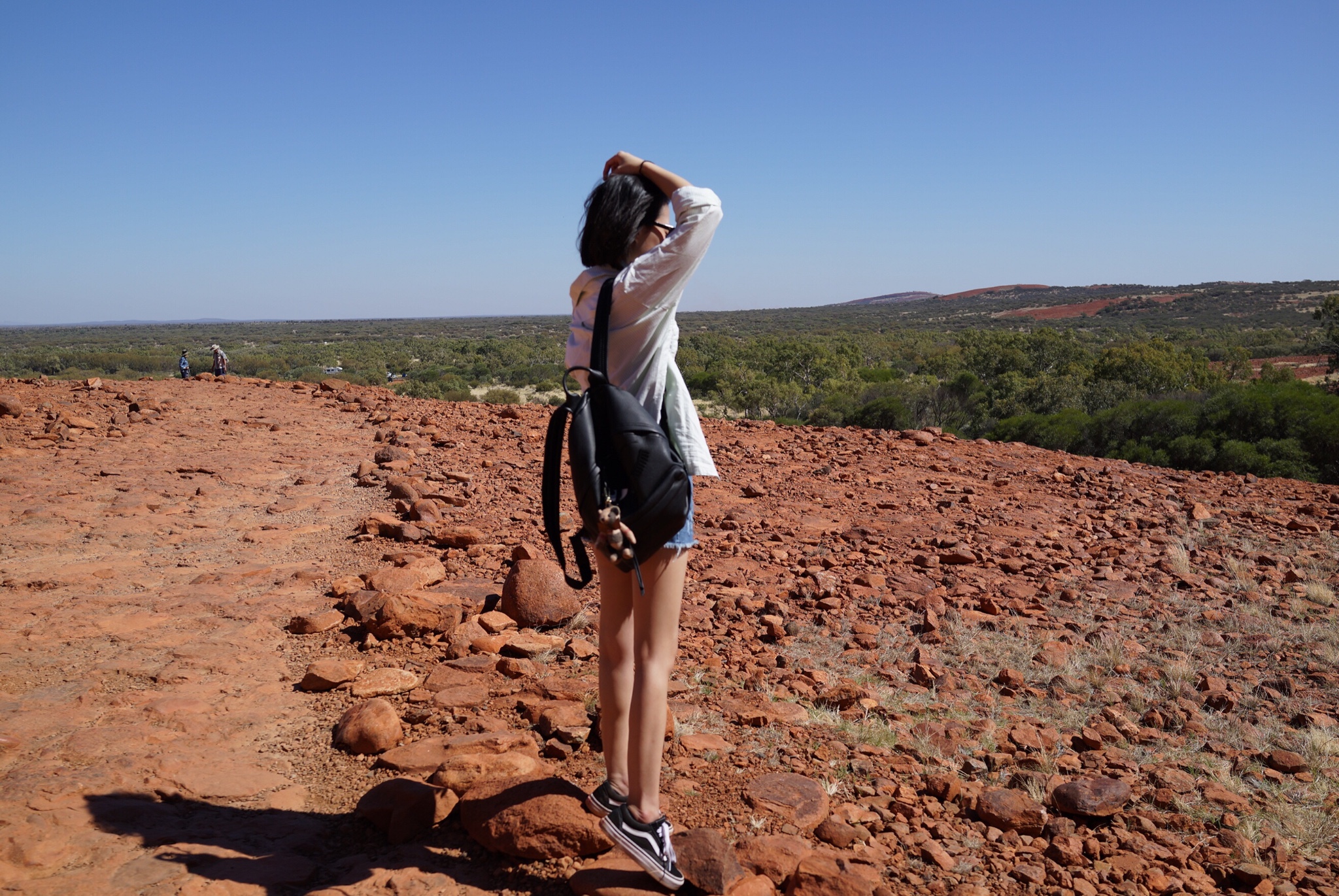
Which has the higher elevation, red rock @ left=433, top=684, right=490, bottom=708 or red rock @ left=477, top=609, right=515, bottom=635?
red rock @ left=477, top=609, right=515, bottom=635

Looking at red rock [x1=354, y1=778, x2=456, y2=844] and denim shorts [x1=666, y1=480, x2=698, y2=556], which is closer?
denim shorts [x1=666, y1=480, x2=698, y2=556]

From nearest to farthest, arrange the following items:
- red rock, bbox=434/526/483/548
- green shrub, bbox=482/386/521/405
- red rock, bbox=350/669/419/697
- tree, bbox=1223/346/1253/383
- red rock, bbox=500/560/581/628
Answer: red rock, bbox=350/669/419/697, red rock, bbox=500/560/581/628, red rock, bbox=434/526/483/548, green shrub, bbox=482/386/521/405, tree, bbox=1223/346/1253/383

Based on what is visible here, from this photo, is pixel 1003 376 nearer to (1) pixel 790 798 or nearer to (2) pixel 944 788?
(2) pixel 944 788

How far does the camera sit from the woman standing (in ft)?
6.27

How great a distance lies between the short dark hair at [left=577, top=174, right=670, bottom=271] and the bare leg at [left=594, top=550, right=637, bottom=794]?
718 mm

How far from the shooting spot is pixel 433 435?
9.32m

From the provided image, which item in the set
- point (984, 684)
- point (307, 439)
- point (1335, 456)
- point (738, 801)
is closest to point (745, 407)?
point (1335, 456)

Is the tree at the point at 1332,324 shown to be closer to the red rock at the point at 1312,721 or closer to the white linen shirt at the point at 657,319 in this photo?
the red rock at the point at 1312,721

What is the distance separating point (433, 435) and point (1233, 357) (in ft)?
95.6

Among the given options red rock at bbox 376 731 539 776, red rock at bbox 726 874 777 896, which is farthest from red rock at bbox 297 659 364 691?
red rock at bbox 726 874 777 896

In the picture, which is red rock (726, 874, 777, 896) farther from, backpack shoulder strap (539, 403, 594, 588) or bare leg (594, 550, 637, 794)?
backpack shoulder strap (539, 403, 594, 588)

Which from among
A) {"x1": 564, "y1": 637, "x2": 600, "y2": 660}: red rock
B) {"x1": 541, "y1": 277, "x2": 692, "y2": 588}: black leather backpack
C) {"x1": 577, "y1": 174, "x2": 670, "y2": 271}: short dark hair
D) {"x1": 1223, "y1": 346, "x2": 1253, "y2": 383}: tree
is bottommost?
{"x1": 564, "y1": 637, "x2": 600, "y2": 660}: red rock

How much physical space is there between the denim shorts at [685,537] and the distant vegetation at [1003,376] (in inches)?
484

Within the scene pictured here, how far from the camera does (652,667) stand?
2018mm
